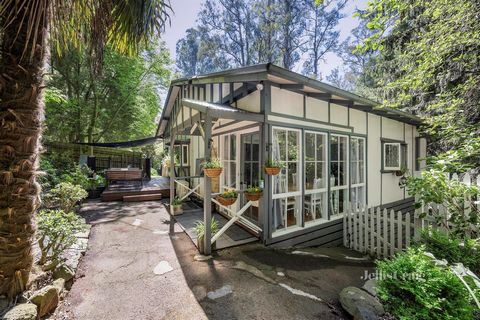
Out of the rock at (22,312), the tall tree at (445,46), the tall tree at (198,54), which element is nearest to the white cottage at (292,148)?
the tall tree at (445,46)

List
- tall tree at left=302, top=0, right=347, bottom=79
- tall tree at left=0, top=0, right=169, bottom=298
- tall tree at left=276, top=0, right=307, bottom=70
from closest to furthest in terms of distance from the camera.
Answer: tall tree at left=0, top=0, right=169, bottom=298 → tall tree at left=276, top=0, right=307, bottom=70 → tall tree at left=302, top=0, right=347, bottom=79

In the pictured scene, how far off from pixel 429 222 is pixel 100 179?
445 inches

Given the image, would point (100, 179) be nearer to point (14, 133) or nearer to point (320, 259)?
point (14, 133)

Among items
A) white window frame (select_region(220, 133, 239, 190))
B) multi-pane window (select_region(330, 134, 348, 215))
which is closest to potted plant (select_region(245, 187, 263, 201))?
white window frame (select_region(220, 133, 239, 190))

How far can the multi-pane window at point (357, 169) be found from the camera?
5816 millimetres

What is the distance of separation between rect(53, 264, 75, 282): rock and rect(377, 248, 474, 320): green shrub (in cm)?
389

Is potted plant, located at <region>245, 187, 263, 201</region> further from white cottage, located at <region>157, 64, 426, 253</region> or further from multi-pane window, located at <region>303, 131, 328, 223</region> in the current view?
multi-pane window, located at <region>303, 131, 328, 223</region>

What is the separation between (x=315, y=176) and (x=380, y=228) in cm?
175

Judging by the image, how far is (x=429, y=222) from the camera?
393 cm

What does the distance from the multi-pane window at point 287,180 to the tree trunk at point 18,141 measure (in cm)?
359

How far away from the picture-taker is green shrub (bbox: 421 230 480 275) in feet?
8.10

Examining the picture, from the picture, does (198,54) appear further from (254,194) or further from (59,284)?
(59,284)

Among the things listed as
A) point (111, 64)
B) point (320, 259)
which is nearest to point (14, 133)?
point (320, 259)

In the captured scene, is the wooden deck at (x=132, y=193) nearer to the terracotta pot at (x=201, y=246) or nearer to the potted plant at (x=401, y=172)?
the terracotta pot at (x=201, y=246)
